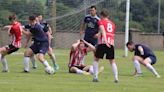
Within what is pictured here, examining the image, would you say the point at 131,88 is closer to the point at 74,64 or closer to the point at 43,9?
the point at 74,64

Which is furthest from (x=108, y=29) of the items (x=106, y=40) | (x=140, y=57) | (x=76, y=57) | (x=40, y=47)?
(x=76, y=57)

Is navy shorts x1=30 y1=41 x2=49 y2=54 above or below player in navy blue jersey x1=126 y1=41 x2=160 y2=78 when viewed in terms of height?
above

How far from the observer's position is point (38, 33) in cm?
1978

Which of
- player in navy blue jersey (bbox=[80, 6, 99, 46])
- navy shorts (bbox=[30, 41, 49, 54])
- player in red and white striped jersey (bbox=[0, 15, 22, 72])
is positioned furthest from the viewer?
player in navy blue jersey (bbox=[80, 6, 99, 46])

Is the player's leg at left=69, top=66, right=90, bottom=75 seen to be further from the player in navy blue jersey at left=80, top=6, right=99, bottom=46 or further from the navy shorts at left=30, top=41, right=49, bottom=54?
the player in navy blue jersey at left=80, top=6, right=99, bottom=46

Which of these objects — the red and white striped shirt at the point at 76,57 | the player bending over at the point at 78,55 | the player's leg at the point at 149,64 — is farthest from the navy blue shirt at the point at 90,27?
the player's leg at the point at 149,64

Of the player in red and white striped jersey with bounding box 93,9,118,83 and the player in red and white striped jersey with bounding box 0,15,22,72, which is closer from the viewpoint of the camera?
the player in red and white striped jersey with bounding box 93,9,118,83

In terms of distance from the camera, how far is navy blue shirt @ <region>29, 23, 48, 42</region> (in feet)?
64.3

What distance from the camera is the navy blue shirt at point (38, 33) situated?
1961 centimetres

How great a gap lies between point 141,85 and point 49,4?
31593 millimetres

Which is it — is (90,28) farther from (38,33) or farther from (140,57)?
(140,57)

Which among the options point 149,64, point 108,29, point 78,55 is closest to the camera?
point 108,29

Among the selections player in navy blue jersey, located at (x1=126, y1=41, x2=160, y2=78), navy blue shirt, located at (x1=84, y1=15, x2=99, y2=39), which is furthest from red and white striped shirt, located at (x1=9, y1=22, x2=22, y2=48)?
player in navy blue jersey, located at (x1=126, y1=41, x2=160, y2=78)

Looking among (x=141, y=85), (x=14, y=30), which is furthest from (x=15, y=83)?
(x=14, y=30)
